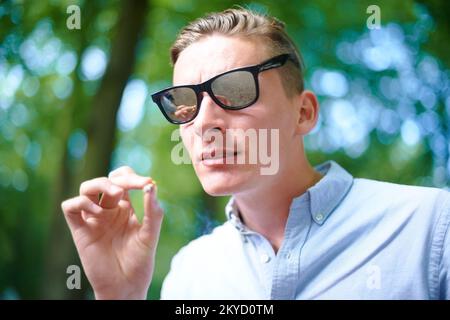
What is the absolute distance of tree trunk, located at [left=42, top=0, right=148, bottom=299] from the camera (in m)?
1.93

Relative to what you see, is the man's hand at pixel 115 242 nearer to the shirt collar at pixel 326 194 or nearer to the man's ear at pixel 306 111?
the shirt collar at pixel 326 194

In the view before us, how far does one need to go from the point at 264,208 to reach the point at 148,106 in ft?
3.49

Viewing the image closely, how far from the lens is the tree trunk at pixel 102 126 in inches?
76.0

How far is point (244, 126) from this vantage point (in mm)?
913

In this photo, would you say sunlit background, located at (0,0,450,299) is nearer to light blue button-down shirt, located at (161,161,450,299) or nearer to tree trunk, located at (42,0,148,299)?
tree trunk, located at (42,0,148,299)

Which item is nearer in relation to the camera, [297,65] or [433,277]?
[433,277]

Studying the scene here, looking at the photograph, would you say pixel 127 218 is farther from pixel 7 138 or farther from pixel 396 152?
pixel 7 138

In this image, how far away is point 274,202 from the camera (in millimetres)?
974

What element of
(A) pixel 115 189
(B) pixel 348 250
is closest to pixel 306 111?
(B) pixel 348 250

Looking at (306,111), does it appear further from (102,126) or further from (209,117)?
(102,126)

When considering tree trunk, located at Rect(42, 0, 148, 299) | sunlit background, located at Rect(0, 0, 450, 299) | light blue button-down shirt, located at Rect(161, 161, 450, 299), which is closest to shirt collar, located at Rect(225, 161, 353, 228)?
light blue button-down shirt, located at Rect(161, 161, 450, 299)

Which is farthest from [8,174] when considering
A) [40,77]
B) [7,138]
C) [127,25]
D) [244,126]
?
[244,126]

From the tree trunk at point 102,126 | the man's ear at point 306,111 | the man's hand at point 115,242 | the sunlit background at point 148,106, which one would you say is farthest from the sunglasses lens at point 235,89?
the tree trunk at point 102,126

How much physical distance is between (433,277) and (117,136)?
143 cm
